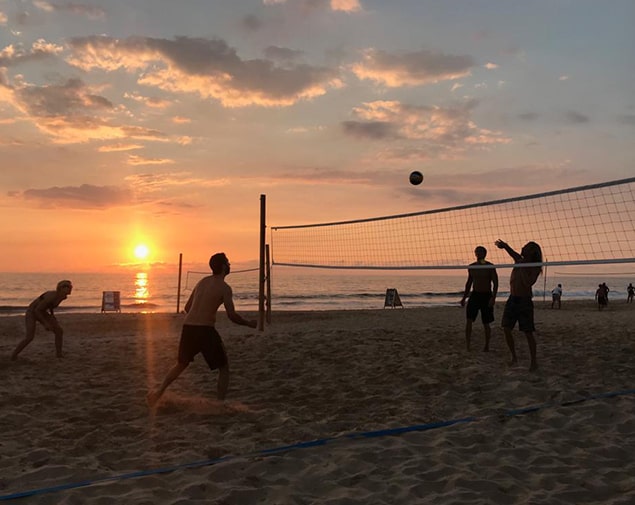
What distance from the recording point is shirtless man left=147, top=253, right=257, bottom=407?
5020 millimetres

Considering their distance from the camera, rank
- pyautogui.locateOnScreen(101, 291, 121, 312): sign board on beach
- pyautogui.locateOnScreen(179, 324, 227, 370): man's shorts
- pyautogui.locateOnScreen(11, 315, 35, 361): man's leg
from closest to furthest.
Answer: pyautogui.locateOnScreen(179, 324, 227, 370): man's shorts → pyautogui.locateOnScreen(11, 315, 35, 361): man's leg → pyautogui.locateOnScreen(101, 291, 121, 312): sign board on beach

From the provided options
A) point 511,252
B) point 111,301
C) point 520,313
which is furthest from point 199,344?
point 111,301

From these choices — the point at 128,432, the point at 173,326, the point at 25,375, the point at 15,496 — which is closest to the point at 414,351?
the point at 128,432

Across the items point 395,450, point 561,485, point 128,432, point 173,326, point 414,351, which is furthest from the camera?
point 173,326

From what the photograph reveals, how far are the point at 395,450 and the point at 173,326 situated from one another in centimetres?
1303

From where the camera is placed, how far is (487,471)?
136 inches

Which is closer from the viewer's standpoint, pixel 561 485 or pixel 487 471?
pixel 561 485

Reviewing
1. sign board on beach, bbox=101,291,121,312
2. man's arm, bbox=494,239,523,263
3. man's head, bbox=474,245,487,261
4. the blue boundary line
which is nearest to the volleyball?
man's head, bbox=474,245,487,261

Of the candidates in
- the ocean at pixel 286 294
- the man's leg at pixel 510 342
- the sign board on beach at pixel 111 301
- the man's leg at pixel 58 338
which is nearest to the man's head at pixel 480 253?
the man's leg at pixel 510 342

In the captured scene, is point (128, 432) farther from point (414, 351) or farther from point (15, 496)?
point (414, 351)

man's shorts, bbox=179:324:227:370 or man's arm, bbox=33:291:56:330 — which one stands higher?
man's arm, bbox=33:291:56:330

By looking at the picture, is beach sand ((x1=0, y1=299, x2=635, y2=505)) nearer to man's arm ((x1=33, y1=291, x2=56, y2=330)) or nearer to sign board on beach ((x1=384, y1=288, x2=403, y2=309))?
man's arm ((x1=33, y1=291, x2=56, y2=330))

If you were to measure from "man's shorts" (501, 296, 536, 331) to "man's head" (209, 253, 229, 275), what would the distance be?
11.2ft

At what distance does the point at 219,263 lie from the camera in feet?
16.9
